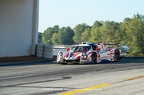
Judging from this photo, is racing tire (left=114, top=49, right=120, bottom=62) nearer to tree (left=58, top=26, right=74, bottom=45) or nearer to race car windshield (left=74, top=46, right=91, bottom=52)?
race car windshield (left=74, top=46, right=91, bottom=52)

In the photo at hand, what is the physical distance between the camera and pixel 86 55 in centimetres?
1778

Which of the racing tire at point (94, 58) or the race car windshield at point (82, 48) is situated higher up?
the race car windshield at point (82, 48)

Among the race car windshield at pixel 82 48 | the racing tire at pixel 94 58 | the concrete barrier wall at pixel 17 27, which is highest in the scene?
the concrete barrier wall at pixel 17 27

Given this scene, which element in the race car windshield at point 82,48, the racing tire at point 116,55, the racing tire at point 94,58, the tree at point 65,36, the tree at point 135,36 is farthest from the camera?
the tree at point 65,36

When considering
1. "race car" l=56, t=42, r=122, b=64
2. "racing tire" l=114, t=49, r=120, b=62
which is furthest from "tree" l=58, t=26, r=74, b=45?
"race car" l=56, t=42, r=122, b=64

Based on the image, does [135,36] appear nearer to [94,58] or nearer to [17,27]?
[17,27]

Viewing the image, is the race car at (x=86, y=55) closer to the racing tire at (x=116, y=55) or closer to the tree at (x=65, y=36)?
the racing tire at (x=116, y=55)

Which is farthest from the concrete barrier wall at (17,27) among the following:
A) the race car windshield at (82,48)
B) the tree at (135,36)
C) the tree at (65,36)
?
the tree at (65,36)

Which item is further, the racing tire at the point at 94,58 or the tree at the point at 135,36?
the tree at the point at 135,36

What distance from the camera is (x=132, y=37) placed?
90.0 meters

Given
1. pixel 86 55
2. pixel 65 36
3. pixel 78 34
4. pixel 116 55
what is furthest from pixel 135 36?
pixel 78 34

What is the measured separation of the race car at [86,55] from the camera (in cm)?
1770

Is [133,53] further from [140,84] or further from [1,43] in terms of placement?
[140,84]

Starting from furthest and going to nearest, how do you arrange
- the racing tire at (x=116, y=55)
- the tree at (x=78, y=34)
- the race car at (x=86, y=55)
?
the tree at (x=78, y=34) → the racing tire at (x=116, y=55) → the race car at (x=86, y=55)
